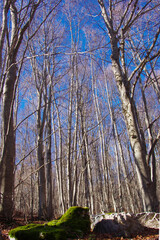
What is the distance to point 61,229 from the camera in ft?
7.10

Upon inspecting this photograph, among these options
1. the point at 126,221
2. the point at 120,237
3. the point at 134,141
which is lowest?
the point at 120,237

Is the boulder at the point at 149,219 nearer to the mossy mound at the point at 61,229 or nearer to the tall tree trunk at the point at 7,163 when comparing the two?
the mossy mound at the point at 61,229

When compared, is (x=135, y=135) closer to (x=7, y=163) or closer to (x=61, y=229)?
(x=61, y=229)

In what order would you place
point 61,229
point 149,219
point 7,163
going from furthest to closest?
point 7,163 → point 149,219 → point 61,229

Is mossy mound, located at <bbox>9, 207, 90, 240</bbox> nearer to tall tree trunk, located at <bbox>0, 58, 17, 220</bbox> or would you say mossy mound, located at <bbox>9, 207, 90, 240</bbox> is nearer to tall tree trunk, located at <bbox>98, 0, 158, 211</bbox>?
tall tree trunk, located at <bbox>0, 58, 17, 220</bbox>

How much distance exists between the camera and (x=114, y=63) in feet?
9.82

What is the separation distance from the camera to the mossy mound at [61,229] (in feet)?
6.63

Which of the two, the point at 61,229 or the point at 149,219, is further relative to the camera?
the point at 149,219

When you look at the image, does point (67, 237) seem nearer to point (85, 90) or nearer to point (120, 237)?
point (120, 237)

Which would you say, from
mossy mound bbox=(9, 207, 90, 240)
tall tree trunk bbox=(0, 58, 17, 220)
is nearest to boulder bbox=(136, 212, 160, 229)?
mossy mound bbox=(9, 207, 90, 240)

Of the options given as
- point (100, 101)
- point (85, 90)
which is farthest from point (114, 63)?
point (100, 101)

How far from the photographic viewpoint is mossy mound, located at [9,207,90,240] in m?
2.02

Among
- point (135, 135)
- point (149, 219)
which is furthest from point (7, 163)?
point (149, 219)

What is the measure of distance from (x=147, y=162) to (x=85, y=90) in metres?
7.32
